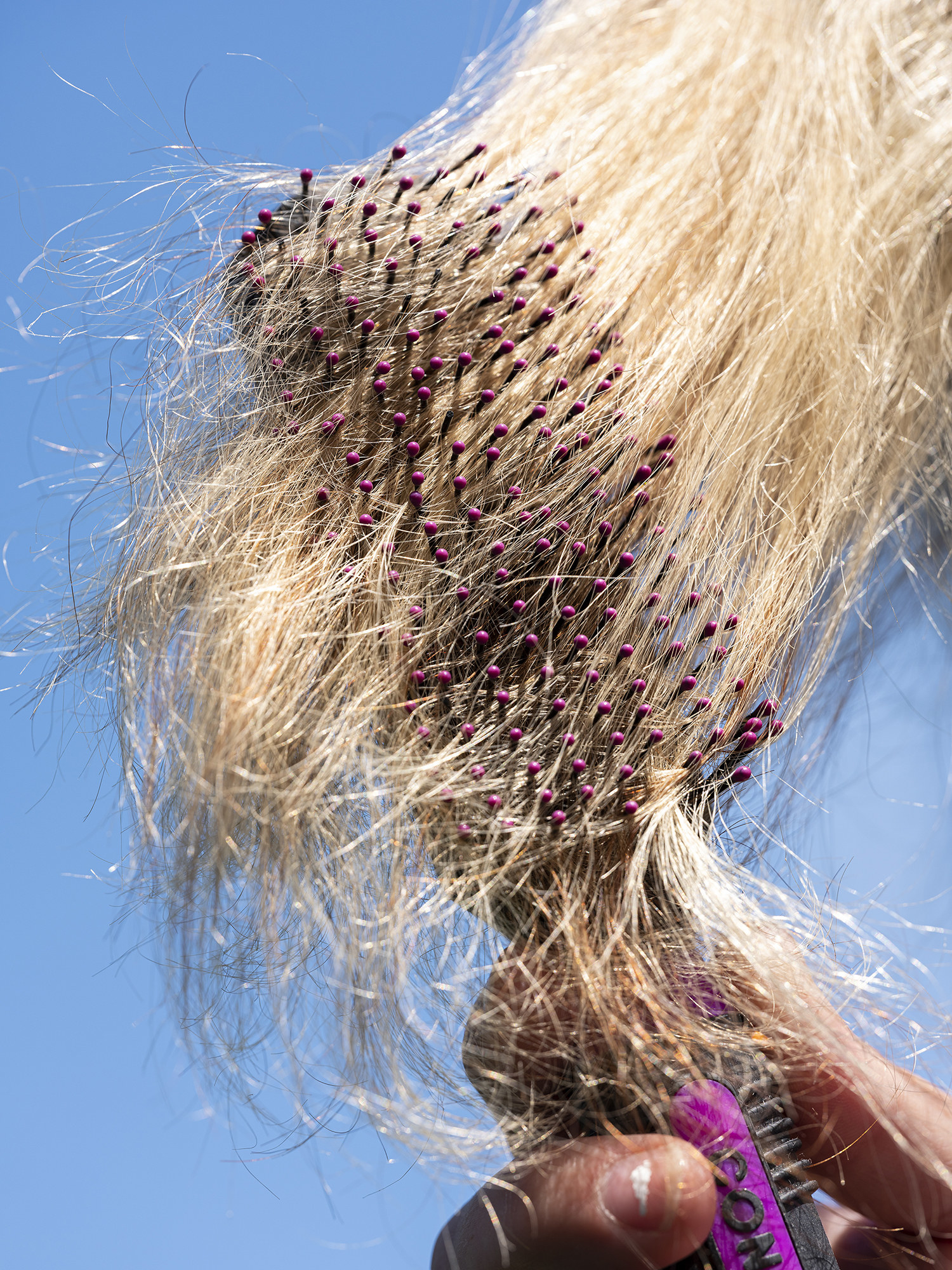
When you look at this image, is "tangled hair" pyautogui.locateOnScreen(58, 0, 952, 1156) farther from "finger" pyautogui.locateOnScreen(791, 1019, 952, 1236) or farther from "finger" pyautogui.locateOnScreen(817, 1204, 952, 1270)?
"finger" pyautogui.locateOnScreen(817, 1204, 952, 1270)

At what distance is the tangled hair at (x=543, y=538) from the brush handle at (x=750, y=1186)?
3cm

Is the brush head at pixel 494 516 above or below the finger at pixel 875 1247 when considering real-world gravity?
above

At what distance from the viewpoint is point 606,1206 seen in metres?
0.61

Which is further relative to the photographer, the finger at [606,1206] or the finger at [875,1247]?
the finger at [875,1247]

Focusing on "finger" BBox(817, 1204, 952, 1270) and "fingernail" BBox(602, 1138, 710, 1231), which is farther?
"finger" BBox(817, 1204, 952, 1270)

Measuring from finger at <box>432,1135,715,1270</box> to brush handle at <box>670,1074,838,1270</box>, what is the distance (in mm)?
21

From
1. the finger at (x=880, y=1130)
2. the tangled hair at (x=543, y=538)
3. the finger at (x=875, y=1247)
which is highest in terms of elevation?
the tangled hair at (x=543, y=538)

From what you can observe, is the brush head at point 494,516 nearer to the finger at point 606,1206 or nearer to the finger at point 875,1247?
the finger at point 606,1206

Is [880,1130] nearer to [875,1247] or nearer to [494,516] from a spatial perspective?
[875,1247]

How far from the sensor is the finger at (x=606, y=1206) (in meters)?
0.60

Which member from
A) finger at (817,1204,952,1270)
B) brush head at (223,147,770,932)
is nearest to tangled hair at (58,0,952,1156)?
brush head at (223,147,770,932)

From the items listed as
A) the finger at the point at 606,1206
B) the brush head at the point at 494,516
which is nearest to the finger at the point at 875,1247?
the finger at the point at 606,1206

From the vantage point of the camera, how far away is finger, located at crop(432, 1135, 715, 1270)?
0.60m

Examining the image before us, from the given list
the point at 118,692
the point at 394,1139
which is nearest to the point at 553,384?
the point at 118,692
